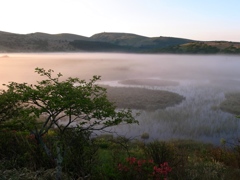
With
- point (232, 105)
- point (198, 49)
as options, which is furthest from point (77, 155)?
point (198, 49)

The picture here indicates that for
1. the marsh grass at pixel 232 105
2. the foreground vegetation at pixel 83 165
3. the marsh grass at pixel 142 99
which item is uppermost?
the foreground vegetation at pixel 83 165

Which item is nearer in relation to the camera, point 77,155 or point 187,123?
point 77,155

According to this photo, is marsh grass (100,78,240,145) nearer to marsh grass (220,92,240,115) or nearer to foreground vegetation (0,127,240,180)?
marsh grass (220,92,240,115)

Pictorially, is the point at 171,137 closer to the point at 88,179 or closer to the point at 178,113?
the point at 178,113

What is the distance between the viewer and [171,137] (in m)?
22.8

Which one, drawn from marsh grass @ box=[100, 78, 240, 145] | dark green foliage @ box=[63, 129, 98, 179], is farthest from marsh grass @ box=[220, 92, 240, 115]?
dark green foliage @ box=[63, 129, 98, 179]

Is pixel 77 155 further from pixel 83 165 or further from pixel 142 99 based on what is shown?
pixel 142 99

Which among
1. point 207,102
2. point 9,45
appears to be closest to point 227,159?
point 207,102

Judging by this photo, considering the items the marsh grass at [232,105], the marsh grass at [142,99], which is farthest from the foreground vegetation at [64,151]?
the marsh grass at [142,99]

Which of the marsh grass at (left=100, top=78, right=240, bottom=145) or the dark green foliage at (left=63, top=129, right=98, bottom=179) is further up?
the dark green foliage at (left=63, top=129, right=98, bottom=179)

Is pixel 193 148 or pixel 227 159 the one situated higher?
pixel 227 159

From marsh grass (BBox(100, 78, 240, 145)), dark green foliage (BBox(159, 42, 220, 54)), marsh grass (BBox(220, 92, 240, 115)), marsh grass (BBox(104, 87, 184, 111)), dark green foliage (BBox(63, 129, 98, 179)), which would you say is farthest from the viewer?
dark green foliage (BBox(159, 42, 220, 54))

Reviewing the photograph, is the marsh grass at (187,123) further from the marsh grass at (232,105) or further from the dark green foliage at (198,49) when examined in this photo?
the dark green foliage at (198,49)

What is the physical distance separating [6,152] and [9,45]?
168m
